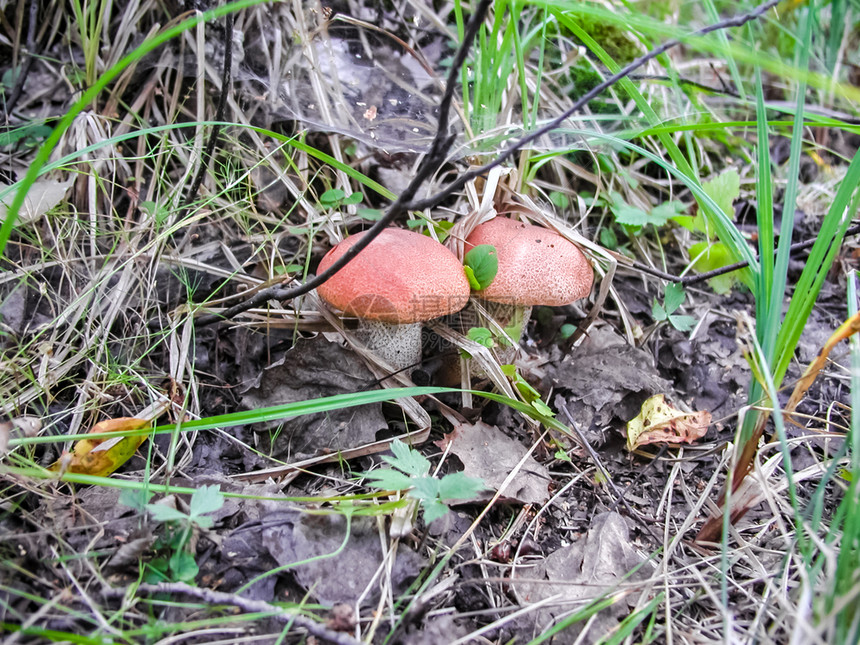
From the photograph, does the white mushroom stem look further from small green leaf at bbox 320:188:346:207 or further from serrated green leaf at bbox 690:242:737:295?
serrated green leaf at bbox 690:242:737:295

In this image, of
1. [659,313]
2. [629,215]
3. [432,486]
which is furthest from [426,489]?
[629,215]

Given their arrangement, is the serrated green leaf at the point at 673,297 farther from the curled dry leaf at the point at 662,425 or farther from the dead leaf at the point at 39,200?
the dead leaf at the point at 39,200

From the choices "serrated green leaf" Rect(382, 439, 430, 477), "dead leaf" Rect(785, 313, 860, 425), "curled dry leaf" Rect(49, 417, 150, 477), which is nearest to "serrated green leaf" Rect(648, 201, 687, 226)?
"dead leaf" Rect(785, 313, 860, 425)

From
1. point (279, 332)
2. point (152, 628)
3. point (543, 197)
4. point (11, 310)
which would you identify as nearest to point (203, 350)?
point (279, 332)

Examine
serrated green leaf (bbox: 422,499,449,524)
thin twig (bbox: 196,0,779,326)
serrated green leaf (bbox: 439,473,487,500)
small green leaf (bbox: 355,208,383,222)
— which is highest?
thin twig (bbox: 196,0,779,326)

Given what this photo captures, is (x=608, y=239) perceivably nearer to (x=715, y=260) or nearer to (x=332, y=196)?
(x=715, y=260)

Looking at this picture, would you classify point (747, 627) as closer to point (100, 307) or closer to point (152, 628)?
point (152, 628)

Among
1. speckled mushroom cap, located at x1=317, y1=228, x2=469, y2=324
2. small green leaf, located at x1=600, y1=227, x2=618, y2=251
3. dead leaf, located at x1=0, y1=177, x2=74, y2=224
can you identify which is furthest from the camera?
small green leaf, located at x1=600, y1=227, x2=618, y2=251

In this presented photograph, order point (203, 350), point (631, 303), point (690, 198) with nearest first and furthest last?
point (203, 350)
point (631, 303)
point (690, 198)
